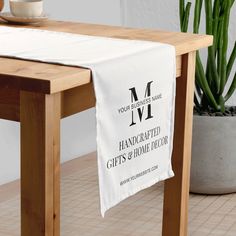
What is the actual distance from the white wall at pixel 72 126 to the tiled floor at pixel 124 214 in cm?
14

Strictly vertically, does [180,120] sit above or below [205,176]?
above

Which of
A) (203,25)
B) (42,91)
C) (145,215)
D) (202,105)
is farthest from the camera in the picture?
(203,25)

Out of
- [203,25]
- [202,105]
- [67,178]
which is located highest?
[203,25]

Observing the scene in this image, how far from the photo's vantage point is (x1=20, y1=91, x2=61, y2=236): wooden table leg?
1546mm

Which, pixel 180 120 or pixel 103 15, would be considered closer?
pixel 180 120

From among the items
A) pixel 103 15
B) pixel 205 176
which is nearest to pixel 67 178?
pixel 205 176

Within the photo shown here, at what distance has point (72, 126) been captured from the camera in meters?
3.55

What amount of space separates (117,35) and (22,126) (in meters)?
0.66

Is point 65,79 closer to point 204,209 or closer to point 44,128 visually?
point 44,128

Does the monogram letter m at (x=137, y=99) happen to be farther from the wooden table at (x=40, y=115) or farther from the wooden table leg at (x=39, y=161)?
the wooden table leg at (x=39, y=161)

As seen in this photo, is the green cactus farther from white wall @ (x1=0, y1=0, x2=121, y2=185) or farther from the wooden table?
the wooden table

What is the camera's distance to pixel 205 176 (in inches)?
120

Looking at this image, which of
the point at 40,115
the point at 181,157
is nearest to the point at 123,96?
the point at 40,115

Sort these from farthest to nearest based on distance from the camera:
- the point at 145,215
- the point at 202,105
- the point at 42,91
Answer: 1. the point at 202,105
2. the point at 145,215
3. the point at 42,91
